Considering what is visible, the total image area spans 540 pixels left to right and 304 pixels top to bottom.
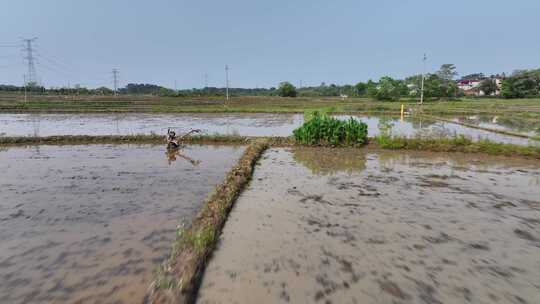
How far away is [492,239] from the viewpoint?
4.40 meters

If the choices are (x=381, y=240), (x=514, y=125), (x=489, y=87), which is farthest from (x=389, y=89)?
(x=381, y=240)

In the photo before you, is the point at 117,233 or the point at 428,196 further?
the point at 428,196

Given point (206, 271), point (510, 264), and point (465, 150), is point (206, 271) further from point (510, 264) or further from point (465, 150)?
point (465, 150)

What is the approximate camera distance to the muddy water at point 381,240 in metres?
3.21

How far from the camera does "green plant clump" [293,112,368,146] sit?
11641 millimetres

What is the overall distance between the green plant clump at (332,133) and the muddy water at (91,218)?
3459mm

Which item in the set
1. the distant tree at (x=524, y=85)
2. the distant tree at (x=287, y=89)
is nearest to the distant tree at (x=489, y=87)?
the distant tree at (x=524, y=85)

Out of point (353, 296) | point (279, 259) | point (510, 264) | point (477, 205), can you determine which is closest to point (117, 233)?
point (279, 259)

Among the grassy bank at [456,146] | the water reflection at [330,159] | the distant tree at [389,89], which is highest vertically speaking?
the distant tree at [389,89]

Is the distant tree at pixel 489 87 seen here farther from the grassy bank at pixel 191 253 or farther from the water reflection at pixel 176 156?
the grassy bank at pixel 191 253

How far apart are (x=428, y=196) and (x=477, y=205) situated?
0.81 metres

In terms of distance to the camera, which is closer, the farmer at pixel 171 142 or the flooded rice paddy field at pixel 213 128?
the farmer at pixel 171 142

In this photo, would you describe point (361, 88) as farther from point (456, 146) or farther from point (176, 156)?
point (176, 156)

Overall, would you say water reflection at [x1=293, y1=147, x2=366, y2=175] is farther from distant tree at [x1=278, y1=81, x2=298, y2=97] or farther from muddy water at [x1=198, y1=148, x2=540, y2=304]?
distant tree at [x1=278, y1=81, x2=298, y2=97]
